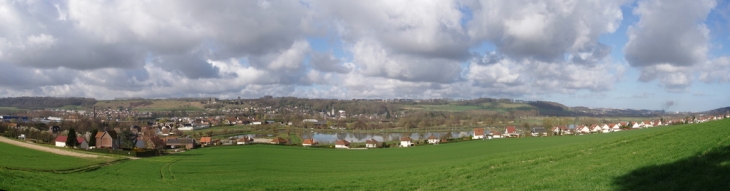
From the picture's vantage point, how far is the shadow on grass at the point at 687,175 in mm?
8695

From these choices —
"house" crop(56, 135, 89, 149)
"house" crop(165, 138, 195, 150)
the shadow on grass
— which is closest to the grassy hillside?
the shadow on grass

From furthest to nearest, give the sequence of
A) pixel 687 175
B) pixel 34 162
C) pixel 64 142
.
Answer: pixel 64 142 → pixel 34 162 → pixel 687 175

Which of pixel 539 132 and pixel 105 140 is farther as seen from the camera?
pixel 539 132

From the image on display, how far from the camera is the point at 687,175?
975 centimetres

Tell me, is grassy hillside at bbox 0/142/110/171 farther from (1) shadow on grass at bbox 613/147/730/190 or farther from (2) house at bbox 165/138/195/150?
(2) house at bbox 165/138/195/150

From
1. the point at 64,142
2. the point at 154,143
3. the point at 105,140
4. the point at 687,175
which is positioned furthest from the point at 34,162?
the point at 64,142

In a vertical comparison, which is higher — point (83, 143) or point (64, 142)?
point (64, 142)

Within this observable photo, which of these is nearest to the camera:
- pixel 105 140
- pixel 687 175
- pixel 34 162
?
pixel 687 175

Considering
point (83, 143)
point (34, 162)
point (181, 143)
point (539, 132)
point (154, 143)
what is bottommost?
point (181, 143)

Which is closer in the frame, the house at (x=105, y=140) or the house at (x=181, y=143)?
the house at (x=105, y=140)

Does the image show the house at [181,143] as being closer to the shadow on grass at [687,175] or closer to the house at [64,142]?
the house at [64,142]

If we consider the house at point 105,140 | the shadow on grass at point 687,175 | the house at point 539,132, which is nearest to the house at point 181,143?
the house at point 105,140

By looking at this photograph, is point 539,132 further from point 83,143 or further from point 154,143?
point 83,143

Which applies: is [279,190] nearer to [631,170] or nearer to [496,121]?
[631,170]
